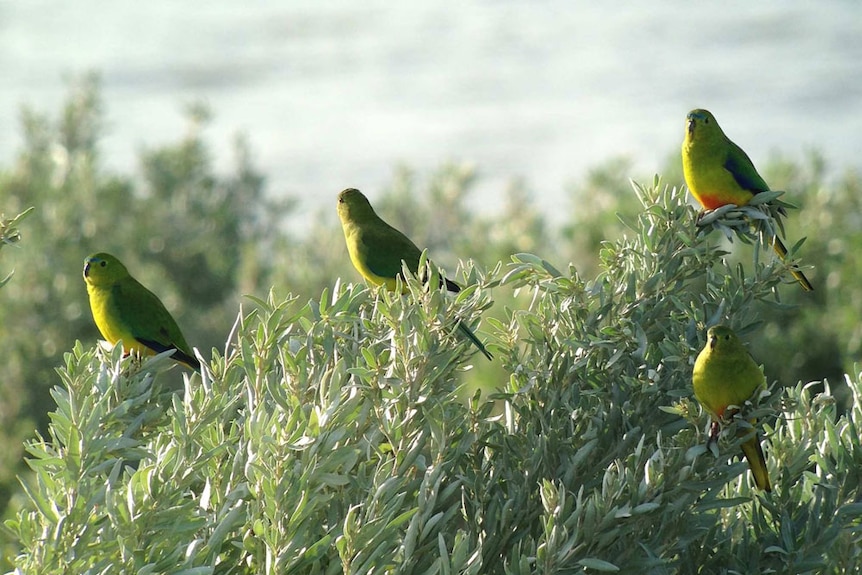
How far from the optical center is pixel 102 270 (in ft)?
18.7

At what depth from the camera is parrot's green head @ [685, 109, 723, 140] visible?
454cm

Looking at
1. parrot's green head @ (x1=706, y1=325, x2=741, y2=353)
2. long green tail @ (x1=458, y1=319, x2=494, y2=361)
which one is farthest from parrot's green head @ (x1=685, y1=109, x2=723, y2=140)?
long green tail @ (x1=458, y1=319, x2=494, y2=361)

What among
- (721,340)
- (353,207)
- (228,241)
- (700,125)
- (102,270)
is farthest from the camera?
(228,241)

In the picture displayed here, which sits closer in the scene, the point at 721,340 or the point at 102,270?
the point at 721,340

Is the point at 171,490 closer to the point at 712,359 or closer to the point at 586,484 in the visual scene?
the point at 586,484

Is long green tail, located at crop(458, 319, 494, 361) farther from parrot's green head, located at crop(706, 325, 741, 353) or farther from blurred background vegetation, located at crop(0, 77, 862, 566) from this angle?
blurred background vegetation, located at crop(0, 77, 862, 566)

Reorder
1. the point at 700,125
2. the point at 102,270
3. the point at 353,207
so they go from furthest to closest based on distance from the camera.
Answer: the point at 102,270 → the point at 353,207 → the point at 700,125

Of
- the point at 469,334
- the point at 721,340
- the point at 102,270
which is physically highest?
the point at 102,270

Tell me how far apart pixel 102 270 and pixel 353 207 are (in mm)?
1481

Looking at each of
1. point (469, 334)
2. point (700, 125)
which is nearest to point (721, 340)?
point (469, 334)

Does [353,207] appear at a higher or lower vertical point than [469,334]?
higher

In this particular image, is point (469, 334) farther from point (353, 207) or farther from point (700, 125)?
point (353, 207)

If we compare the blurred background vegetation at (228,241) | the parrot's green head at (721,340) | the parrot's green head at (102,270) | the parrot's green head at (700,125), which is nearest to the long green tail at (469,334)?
the parrot's green head at (721,340)

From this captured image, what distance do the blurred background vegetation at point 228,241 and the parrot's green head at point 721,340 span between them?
892cm
